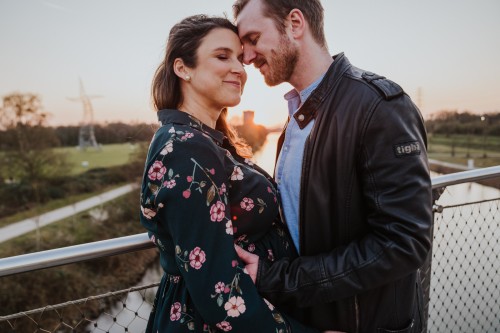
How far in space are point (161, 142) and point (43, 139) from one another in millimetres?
22703

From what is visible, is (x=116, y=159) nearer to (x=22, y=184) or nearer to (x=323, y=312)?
(x=22, y=184)

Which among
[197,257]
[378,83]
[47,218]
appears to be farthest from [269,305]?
[47,218]

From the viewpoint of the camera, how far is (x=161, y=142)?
1243 millimetres

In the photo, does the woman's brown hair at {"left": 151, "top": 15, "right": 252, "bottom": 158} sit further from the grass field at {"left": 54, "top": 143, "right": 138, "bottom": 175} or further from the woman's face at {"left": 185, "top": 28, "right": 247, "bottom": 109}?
the grass field at {"left": 54, "top": 143, "right": 138, "bottom": 175}

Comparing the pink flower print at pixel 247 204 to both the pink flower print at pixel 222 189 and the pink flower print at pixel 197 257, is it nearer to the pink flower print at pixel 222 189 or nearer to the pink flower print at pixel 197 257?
the pink flower print at pixel 222 189

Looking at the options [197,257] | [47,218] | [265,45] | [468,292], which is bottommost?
[47,218]

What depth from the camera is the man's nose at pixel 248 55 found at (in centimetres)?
172

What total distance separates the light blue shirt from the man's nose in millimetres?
324

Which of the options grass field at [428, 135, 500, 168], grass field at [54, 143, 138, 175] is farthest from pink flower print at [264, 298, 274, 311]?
grass field at [428, 135, 500, 168]

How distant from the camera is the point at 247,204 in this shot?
1358mm

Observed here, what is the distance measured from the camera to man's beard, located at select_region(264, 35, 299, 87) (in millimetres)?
1631

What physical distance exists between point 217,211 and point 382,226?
57cm

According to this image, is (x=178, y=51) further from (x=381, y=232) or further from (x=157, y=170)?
(x=381, y=232)

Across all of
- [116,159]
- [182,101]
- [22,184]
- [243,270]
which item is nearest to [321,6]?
[182,101]
